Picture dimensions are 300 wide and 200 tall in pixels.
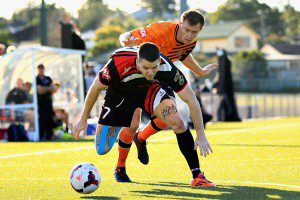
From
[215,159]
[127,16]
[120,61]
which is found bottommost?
[215,159]

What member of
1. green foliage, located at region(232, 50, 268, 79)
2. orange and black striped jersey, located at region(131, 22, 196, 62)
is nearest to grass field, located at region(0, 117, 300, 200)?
orange and black striped jersey, located at region(131, 22, 196, 62)

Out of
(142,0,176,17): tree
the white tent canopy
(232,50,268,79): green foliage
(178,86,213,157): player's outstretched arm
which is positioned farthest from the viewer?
(142,0,176,17): tree

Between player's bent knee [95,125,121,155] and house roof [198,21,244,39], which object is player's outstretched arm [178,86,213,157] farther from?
house roof [198,21,244,39]

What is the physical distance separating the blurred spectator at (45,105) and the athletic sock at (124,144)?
946 centimetres

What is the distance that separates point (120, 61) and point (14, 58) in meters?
11.3

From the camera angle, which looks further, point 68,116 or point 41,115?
point 68,116

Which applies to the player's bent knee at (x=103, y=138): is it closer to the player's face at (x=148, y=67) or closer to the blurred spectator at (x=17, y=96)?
the player's face at (x=148, y=67)

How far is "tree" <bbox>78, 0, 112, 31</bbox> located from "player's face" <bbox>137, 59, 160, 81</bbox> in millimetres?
144256

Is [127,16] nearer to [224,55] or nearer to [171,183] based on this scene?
[224,55]

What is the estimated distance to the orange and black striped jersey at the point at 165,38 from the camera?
9.82 metres

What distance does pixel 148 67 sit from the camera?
7996 millimetres

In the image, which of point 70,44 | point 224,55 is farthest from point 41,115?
point 224,55

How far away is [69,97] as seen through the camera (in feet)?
71.2

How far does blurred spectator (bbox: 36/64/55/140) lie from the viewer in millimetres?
18766
